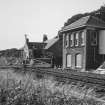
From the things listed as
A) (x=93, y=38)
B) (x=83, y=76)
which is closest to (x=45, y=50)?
(x=93, y=38)

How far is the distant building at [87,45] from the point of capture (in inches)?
997

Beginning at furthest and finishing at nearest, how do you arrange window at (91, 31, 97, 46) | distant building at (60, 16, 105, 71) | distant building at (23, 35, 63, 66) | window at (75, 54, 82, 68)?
distant building at (23, 35, 63, 66)
window at (75, 54, 82, 68)
window at (91, 31, 97, 46)
distant building at (60, 16, 105, 71)

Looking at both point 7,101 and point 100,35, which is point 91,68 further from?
point 7,101

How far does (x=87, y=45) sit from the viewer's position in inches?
995

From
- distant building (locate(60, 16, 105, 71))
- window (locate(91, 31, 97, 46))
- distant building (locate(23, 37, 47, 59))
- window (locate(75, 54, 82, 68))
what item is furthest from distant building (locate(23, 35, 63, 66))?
window (locate(91, 31, 97, 46))

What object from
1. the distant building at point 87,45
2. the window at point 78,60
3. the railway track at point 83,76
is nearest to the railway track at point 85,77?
the railway track at point 83,76

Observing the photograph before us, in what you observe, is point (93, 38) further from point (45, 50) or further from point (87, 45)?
point (45, 50)

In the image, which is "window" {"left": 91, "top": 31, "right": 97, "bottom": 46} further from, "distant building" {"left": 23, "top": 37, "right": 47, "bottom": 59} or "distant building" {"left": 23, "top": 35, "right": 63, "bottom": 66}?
"distant building" {"left": 23, "top": 37, "right": 47, "bottom": 59}

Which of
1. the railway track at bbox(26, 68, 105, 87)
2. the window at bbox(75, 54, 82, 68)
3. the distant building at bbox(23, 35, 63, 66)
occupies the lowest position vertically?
the railway track at bbox(26, 68, 105, 87)

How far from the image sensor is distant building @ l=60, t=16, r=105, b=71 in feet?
83.1

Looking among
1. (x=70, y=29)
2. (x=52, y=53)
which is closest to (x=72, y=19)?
(x=52, y=53)

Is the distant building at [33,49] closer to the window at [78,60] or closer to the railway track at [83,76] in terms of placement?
the window at [78,60]

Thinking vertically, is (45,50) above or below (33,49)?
below

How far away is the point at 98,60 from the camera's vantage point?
2606 centimetres
